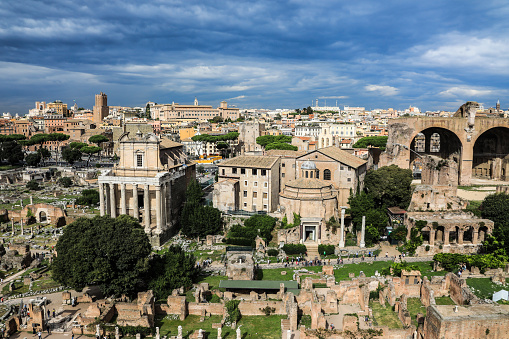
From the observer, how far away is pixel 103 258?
29.6 meters

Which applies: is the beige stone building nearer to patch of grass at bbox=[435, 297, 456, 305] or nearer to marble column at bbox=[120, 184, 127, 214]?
marble column at bbox=[120, 184, 127, 214]

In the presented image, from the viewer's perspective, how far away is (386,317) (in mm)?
27453

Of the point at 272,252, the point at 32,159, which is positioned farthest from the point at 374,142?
the point at 32,159

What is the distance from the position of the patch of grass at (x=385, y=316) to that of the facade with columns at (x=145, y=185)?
24675 mm

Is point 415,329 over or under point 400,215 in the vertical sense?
under

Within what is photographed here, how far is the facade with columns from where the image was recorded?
4434 centimetres

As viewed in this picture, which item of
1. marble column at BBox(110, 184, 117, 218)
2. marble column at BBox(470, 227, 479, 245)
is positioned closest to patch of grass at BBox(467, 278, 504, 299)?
marble column at BBox(470, 227, 479, 245)

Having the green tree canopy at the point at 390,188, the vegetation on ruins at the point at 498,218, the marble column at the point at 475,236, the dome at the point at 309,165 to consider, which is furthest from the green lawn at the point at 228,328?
the green tree canopy at the point at 390,188

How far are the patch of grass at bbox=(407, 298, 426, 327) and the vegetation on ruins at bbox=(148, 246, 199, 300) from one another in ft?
56.4

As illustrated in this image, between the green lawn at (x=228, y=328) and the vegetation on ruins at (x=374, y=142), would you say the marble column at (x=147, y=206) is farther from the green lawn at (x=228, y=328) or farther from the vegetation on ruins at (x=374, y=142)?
the vegetation on ruins at (x=374, y=142)

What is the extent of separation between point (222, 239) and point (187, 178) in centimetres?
1402

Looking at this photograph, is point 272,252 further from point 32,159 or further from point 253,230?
point 32,159

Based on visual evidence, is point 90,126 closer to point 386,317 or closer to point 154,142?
point 154,142

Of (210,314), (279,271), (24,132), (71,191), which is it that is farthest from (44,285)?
(24,132)
